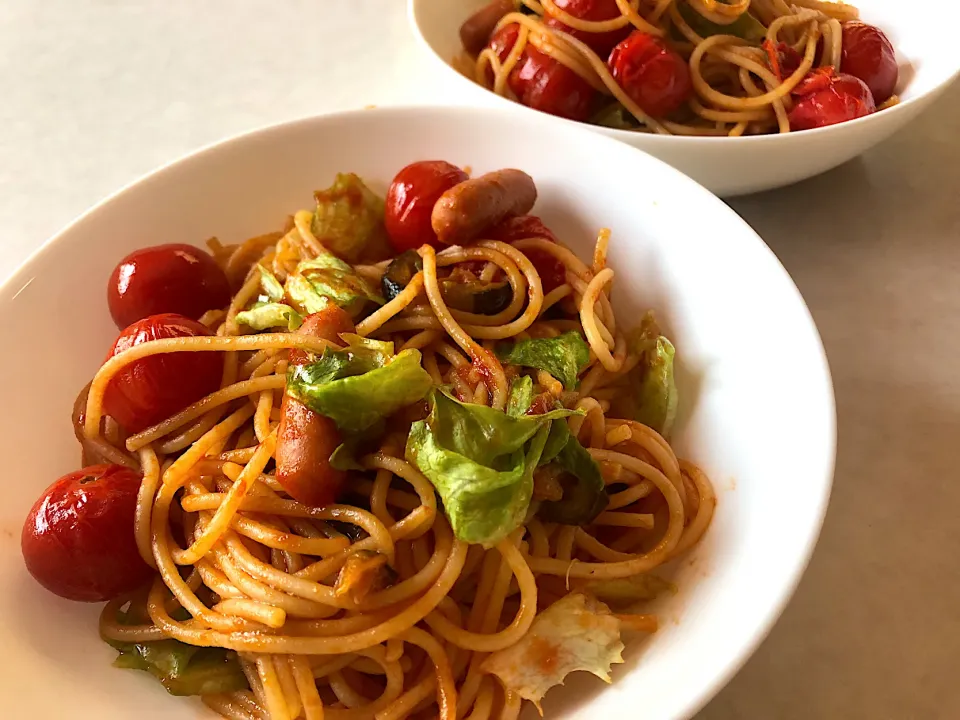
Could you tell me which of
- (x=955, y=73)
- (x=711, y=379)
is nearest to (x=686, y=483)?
(x=711, y=379)

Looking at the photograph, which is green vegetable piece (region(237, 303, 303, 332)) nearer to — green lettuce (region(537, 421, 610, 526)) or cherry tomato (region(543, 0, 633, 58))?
green lettuce (region(537, 421, 610, 526))

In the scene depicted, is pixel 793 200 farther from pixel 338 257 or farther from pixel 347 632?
pixel 347 632

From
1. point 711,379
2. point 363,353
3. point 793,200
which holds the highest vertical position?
point 363,353

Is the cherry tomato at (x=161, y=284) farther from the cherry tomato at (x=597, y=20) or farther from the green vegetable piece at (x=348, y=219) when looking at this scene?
the cherry tomato at (x=597, y=20)

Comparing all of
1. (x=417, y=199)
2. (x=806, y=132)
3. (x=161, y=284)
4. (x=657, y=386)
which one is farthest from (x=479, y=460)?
(x=806, y=132)

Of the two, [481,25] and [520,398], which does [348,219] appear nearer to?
[520,398]

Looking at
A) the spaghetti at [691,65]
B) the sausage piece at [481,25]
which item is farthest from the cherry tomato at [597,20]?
the sausage piece at [481,25]

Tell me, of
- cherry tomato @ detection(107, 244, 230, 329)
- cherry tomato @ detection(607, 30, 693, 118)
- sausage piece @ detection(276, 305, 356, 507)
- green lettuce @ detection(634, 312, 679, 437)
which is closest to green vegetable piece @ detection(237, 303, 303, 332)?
cherry tomato @ detection(107, 244, 230, 329)
